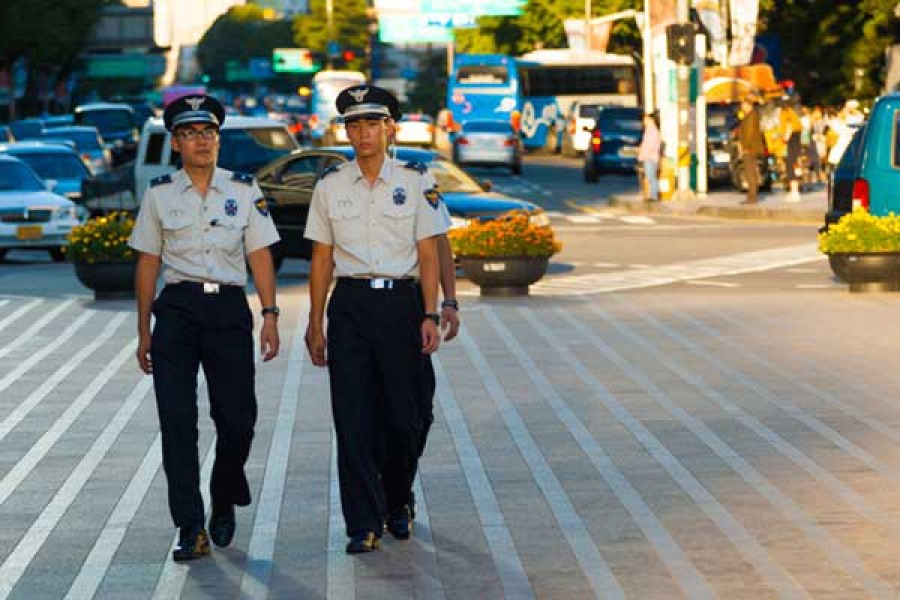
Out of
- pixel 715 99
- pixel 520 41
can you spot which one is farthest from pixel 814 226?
pixel 520 41

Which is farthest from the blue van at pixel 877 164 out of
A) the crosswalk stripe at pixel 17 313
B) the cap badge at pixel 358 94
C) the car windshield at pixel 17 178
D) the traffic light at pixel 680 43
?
the traffic light at pixel 680 43

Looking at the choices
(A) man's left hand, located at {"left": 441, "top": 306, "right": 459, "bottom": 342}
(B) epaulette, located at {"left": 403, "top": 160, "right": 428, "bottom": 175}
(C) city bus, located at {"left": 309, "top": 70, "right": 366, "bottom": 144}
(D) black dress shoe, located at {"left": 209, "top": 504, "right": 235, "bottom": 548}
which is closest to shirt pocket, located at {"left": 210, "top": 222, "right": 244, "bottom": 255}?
(B) epaulette, located at {"left": 403, "top": 160, "right": 428, "bottom": 175}

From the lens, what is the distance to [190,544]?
30.2 ft

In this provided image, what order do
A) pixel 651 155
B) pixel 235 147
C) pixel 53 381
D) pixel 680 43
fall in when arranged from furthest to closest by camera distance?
pixel 651 155 < pixel 680 43 < pixel 235 147 < pixel 53 381

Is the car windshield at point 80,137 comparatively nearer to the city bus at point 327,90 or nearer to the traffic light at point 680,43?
the traffic light at point 680,43

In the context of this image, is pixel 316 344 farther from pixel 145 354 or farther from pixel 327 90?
pixel 327 90

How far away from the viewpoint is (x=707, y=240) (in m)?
32.4

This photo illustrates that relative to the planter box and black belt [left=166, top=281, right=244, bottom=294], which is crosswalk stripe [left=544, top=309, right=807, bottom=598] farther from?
the planter box

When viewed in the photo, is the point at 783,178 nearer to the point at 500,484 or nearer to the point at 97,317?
the point at 97,317

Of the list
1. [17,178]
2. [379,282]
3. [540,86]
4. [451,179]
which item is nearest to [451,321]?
[379,282]

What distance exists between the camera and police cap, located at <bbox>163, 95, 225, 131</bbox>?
9.26 metres

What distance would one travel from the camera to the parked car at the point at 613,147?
55344 mm

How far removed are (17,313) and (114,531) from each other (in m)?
11.6

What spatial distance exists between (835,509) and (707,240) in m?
22.4
